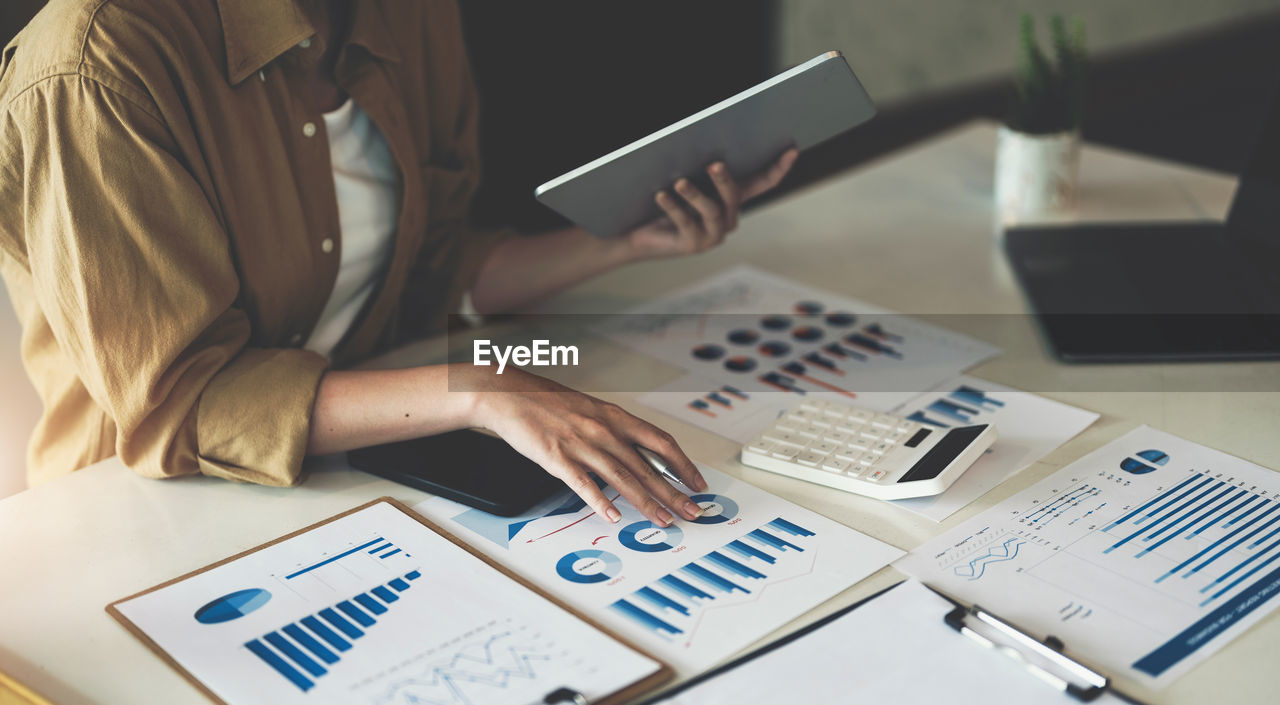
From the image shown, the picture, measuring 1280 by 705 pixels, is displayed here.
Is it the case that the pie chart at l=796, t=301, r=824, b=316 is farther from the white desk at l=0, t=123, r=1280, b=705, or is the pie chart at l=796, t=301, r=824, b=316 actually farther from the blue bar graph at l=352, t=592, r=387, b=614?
the blue bar graph at l=352, t=592, r=387, b=614

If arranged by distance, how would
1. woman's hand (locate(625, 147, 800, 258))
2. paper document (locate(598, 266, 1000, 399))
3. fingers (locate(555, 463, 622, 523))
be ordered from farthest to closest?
woman's hand (locate(625, 147, 800, 258)) < paper document (locate(598, 266, 1000, 399)) < fingers (locate(555, 463, 622, 523))

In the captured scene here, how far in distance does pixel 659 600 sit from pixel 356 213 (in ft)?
2.13

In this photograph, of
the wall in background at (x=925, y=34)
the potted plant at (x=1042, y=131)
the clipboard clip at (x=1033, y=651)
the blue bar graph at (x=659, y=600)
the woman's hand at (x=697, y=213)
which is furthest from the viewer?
the wall in background at (x=925, y=34)

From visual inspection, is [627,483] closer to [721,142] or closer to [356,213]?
[721,142]

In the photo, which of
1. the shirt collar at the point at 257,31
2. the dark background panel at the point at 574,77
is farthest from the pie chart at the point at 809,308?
the dark background panel at the point at 574,77

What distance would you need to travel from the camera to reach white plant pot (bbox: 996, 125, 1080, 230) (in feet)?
4.97

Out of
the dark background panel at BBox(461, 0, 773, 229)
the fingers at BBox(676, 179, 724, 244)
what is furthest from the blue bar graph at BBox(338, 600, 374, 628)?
the dark background panel at BBox(461, 0, 773, 229)

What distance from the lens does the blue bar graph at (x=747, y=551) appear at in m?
0.82

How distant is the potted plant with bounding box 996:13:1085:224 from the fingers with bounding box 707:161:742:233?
48cm

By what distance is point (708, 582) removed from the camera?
789mm

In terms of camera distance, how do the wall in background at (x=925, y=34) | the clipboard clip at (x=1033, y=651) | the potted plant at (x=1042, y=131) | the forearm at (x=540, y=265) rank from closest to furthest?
the clipboard clip at (x=1033, y=651) → the forearm at (x=540, y=265) → the potted plant at (x=1042, y=131) → the wall in background at (x=925, y=34)

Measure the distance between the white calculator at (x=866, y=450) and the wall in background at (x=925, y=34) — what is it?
8.53 ft

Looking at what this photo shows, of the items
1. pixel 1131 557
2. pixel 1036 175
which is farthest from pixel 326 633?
pixel 1036 175

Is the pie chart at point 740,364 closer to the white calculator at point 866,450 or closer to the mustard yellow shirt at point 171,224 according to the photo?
the white calculator at point 866,450
